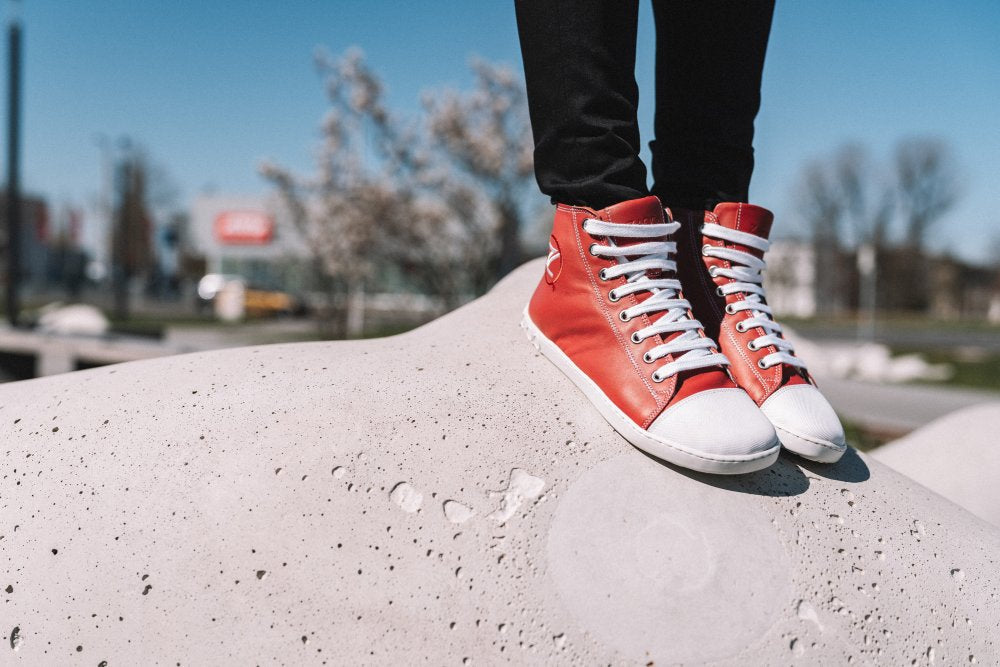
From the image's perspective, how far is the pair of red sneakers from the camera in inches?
50.3

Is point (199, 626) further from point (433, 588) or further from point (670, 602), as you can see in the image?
point (670, 602)

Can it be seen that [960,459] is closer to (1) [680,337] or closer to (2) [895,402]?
(1) [680,337]

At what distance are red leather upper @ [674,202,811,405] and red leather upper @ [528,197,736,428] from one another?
0.15m

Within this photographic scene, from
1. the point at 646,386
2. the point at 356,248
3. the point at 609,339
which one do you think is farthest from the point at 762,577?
the point at 356,248

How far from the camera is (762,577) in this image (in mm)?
1214

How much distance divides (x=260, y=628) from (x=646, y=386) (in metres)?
0.77

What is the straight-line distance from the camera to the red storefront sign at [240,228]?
40.2 meters

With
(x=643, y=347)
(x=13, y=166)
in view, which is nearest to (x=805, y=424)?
(x=643, y=347)

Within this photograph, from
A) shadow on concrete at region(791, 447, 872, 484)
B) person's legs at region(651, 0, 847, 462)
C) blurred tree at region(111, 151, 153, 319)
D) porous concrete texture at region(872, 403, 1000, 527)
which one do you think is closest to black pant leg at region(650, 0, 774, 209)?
person's legs at region(651, 0, 847, 462)

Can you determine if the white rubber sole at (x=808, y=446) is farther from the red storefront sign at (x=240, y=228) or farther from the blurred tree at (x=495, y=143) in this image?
the red storefront sign at (x=240, y=228)

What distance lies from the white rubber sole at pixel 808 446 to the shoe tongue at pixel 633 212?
1.52 feet

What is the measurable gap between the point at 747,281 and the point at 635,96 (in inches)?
18.5

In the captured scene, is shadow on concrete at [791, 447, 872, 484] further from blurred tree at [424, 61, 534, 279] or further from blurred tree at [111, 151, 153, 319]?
blurred tree at [111, 151, 153, 319]

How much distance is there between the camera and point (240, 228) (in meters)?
40.6
